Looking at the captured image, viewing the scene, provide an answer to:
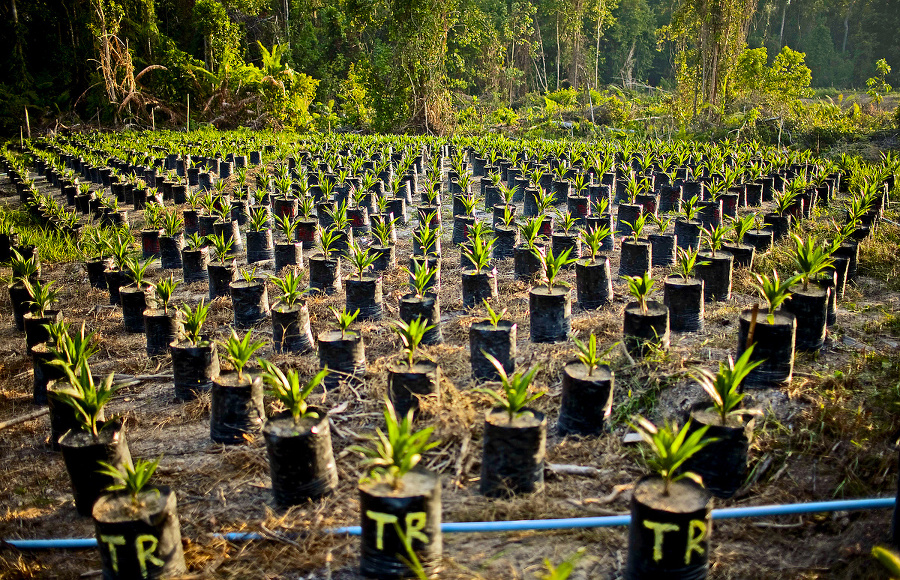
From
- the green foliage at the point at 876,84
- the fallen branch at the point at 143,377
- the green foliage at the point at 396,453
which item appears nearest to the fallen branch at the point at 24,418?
the fallen branch at the point at 143,377

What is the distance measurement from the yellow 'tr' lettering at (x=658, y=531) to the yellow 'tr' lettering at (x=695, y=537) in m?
0.06

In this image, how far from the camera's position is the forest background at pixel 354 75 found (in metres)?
16.1

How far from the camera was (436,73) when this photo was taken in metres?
16.8

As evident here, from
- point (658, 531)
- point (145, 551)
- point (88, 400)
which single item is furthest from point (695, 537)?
point (88, 400)

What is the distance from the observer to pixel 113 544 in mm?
2301

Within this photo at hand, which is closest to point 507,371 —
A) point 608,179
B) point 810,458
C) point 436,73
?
point 810,458

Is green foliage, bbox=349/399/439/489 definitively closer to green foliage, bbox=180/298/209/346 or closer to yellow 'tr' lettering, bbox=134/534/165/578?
yellow 'tr' lettering, bbox=134/534/165/578

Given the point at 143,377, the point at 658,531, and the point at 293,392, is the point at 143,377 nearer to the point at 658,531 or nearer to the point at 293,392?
the point at 293,392

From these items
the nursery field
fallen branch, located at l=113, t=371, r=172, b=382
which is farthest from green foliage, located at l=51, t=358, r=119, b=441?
fallen branch, located at l=113, t=371, r=172, b=382

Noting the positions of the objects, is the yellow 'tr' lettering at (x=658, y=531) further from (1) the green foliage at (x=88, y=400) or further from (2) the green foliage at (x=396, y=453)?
(1) the green foliage at (x=88, y=400)

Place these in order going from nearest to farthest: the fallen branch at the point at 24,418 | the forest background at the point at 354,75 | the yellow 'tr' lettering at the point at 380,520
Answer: the yellow 'tr' lettering at the point at 380,520 → the fallen branch at the point at 24,418 → the forest background at the point at 354,75

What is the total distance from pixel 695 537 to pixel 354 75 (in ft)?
74.8

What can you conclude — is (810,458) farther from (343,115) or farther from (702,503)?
(343,115)

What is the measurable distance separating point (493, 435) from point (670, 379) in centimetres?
129
